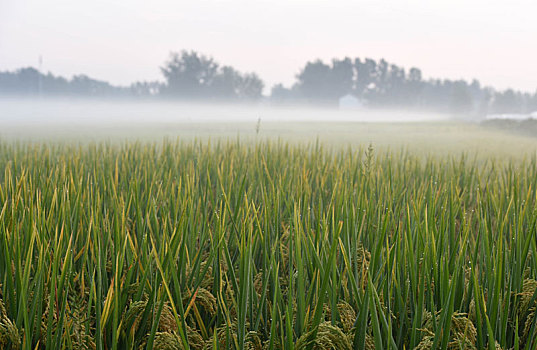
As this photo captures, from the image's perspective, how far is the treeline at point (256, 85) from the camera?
1865 inches

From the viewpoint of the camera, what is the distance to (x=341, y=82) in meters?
60.6

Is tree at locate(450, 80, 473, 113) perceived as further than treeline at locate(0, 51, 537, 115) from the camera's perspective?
Yes

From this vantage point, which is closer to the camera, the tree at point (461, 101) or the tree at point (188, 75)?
the tree at point (188, 75)

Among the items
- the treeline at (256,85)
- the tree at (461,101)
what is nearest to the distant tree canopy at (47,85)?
the treeline at (256,85)

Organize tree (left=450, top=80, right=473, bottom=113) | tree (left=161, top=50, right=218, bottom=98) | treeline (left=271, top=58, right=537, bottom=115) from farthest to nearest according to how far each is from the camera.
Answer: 1. tree (left=450, top=80, right=473, bottom=113)
2. treeline (left=271, top=58, right=537, bottom=115)
3. tree (left=161, top=50, right=218, bottom=98)

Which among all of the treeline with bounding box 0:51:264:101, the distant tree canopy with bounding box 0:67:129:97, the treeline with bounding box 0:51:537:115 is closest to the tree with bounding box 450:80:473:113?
the treeline with bounding box 0:51:537:115

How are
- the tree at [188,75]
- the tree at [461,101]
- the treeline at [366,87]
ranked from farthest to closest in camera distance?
the tree at [461,101], the treeline at [366,87], the tree at [188,75]

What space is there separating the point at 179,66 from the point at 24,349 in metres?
47.9

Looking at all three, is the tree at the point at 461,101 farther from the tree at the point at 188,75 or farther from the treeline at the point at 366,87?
the tree at the point at 188,75

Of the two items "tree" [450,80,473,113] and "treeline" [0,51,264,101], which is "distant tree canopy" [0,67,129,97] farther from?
"tree" [450,80,473,113]

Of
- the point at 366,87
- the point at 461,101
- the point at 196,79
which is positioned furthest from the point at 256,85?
the point at 461,101

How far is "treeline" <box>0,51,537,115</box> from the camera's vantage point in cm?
4738

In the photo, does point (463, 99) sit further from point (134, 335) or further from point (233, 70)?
point (134, 335)

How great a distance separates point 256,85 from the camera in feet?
175
